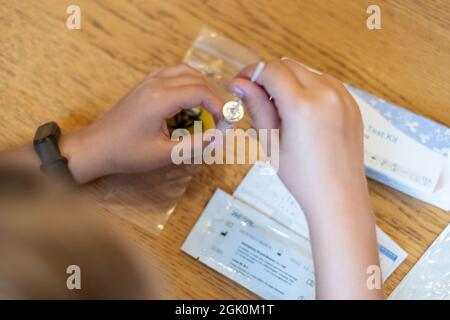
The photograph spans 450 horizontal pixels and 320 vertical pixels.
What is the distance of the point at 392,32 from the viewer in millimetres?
710

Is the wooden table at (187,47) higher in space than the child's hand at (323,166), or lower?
higher

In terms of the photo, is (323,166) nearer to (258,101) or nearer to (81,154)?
(258,101)

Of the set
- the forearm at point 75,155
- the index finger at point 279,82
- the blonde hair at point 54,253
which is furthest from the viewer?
the forearm at point 75,155

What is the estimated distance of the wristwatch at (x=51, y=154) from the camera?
62cm

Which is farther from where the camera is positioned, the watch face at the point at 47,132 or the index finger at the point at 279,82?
the watch face at the point at 47,132

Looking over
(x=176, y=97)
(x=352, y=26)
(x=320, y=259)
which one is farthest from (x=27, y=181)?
(x=352, y=26)

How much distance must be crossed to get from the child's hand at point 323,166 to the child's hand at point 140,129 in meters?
0.07

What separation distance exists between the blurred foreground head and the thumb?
22 centimetres

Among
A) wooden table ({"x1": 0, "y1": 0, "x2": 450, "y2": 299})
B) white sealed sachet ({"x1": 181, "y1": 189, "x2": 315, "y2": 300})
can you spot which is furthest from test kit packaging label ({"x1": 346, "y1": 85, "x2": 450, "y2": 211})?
white sealed sachet ({"x1": 181, "y1": 189, "x2": 315, "y2": 300})

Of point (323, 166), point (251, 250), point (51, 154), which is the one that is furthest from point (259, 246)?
point (51, 154)

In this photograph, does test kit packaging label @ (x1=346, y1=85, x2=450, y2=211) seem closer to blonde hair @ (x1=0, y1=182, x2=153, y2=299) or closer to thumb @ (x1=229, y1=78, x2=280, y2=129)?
thumb @ (x1=229, y1=78, x2=280, y2=129)

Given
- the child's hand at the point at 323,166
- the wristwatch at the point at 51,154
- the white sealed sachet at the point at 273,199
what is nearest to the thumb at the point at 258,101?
the child's hand at the point at 323,166

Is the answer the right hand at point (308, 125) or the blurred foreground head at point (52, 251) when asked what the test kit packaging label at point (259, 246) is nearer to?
the right hand at point (308, 125)
